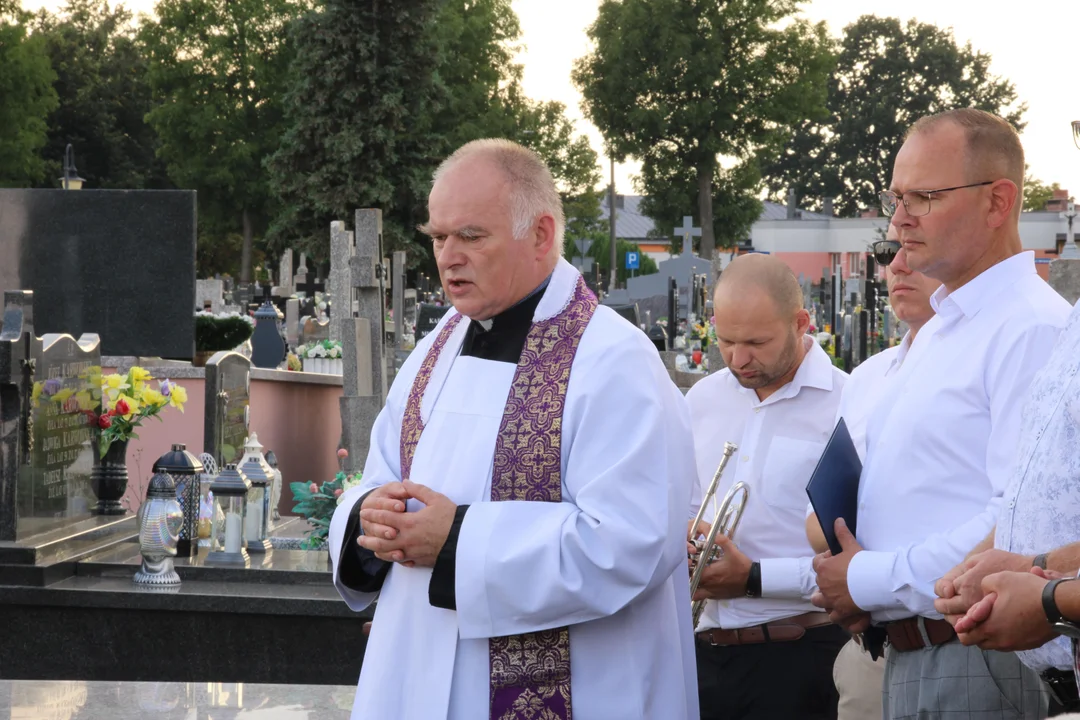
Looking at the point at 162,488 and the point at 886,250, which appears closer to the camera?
the point at 886,250

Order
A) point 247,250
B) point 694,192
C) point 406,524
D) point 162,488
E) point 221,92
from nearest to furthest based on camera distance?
point 406,524
point 162,488
point 694,192
point 247,250
point 221,92

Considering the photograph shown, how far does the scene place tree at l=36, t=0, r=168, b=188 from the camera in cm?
5659

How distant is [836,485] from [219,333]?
49.2ft

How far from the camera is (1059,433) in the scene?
2248 mm

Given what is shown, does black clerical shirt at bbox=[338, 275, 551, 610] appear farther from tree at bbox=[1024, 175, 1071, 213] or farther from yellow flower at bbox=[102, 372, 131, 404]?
tree at bbox=[1024, 175, 1071, 213]

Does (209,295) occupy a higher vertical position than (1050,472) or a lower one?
higher

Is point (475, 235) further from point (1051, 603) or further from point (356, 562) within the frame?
point (1051, 603)

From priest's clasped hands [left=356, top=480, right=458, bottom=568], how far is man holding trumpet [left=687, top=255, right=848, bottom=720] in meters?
0.91

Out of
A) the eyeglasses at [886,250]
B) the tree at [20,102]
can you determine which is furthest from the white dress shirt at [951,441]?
the tree at [20,102]

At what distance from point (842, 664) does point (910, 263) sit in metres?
1.03

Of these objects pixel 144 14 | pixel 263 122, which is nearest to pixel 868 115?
pixel 263 122

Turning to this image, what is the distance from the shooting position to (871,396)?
10.9 feet

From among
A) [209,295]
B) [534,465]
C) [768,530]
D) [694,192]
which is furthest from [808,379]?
[694,192]

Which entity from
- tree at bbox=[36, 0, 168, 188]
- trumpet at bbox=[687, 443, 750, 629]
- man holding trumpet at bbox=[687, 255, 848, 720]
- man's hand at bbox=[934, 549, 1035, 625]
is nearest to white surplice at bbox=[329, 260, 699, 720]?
trumpet at bbox=[687, 443, 750, 629]
